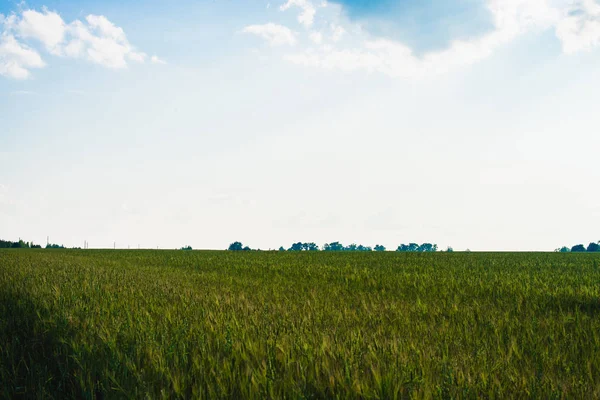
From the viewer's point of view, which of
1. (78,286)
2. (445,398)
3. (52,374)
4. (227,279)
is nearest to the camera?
(445,398)

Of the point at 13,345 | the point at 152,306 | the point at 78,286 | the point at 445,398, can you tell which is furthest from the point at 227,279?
the point at 445,398

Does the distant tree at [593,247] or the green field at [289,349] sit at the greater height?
the distant tree at [593,247]

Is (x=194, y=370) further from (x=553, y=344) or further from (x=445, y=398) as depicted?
(x=553, y=344)

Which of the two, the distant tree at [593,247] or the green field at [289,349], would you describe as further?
the distant tree at [593,247]

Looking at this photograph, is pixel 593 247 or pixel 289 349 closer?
pixel 289 349

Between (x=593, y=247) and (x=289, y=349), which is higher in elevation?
(x=593, y=247)

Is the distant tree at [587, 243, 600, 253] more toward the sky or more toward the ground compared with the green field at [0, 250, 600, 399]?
more toward the sky

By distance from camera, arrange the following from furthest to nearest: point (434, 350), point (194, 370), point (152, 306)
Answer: point (152, 306) → point (434, 350) → point (194, 370)

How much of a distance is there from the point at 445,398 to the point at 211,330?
99.5 inches

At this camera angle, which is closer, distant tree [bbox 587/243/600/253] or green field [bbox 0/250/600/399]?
green field [bbox 0/250/600/399]

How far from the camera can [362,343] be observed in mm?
4074

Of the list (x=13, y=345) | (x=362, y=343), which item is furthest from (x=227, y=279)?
(x=362, y=343)

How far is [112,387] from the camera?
308 cm

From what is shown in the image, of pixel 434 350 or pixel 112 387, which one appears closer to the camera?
pixel 112 387
